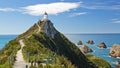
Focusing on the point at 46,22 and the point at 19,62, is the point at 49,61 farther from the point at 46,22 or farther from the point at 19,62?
the point at 46,22

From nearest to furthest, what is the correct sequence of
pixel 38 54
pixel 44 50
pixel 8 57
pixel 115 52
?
pixel 8 57 → pixel 38 54 → pixel 44 50 → pixel 115 52

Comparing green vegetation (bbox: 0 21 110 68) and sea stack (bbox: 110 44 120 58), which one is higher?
green vegetation (bbox: 0 21 110 68)

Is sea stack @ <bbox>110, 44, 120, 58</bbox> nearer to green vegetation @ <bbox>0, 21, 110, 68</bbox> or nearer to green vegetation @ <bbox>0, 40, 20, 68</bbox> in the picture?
green vegetation @ <bbox>0, 21, 110, 68</bbox>

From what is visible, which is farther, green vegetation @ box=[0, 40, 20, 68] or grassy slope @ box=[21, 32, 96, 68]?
grassy slope @ box=[21, 32, 96, 68]

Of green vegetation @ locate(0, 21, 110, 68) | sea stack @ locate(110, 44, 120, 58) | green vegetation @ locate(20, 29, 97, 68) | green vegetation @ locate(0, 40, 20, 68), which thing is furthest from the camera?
sea stack @ locate(110, 44, 120, 58)

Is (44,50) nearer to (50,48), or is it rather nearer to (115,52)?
(50,48)

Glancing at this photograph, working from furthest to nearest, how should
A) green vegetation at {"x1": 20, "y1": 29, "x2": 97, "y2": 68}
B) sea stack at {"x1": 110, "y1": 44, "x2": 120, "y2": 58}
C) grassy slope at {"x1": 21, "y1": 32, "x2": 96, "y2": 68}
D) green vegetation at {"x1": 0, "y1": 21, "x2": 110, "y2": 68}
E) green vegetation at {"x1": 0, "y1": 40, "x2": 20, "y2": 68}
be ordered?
1. sea stack at {"x1": 110, "y1": 44, "x2": 120, "y2": 58}
2. grassy slope at {"x1": 21, "y1": 32, "x2": 96, "y2": 68}
3. green vegetation at {"x1": 20, "y1": 29, "x2": 97, "y2": 68}
4. green vegetation at {"x1": 0, "y1": 21, "x2": 110, "y2": 68}
5. green vegetation at {"x1": 0, "y1": 40, "x2": 20, "y2": 68}

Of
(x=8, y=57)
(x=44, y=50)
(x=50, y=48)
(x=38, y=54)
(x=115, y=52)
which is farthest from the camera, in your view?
(x=115, y=52)

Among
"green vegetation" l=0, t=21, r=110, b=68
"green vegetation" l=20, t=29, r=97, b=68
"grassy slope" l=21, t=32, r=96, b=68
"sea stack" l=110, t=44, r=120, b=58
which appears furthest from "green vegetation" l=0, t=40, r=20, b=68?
"sea stack" l=110, t=44, r=120, b=58

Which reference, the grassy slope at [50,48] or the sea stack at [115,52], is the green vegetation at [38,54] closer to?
the grassy slope at [50,48]

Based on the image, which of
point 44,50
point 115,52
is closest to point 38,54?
point 44,50

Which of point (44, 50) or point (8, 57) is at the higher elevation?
point (44, 50)

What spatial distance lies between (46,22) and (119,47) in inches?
3472

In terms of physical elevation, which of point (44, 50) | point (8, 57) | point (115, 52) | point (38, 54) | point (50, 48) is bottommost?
point (115, 52)
